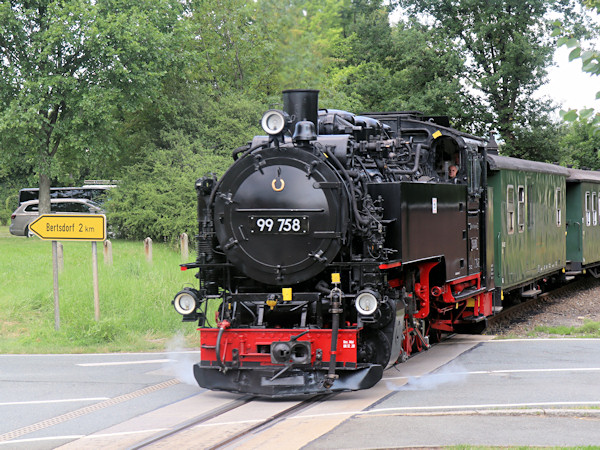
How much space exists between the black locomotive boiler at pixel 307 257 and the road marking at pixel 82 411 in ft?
2.28

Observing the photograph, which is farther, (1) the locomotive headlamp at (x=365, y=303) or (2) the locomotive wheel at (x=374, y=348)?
(2) the locomotive wheel at (x=374, y=348)

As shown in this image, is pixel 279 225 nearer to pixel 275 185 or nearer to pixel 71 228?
pixel 275 185

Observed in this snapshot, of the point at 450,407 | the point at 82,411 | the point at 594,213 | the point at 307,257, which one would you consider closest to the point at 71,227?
the point at 82,411

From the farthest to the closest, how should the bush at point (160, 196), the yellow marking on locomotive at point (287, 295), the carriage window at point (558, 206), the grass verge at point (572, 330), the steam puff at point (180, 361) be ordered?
the bush at point (160, 196)
the carriage window at point (558, 206)
the grass verge at point (572, 330)
the steam puff at point (180, 361)
the yellow marking on locomotive at point (287, 295)

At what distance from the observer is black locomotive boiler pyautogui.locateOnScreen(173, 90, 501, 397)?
7941 mm

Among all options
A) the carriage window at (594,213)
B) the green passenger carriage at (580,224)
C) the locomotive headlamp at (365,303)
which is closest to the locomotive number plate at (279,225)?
the locomotive headlamp at (365,303)

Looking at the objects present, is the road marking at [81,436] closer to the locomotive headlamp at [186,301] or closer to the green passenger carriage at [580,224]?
the locomotive headlamp at [186,301]

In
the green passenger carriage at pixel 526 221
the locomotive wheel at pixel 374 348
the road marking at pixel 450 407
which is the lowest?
the road marking at pixel 450 407

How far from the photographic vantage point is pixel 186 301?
→ 8664mm

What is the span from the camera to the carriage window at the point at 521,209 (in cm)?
1425

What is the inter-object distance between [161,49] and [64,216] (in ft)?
51.1

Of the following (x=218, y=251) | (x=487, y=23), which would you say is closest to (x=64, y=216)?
(x=218, y=251)

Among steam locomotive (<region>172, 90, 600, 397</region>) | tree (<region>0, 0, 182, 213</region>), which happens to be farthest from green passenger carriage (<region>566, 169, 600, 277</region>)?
tree (<region>0, 0, 182, 213</region>)

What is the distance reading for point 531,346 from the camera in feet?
37.0
